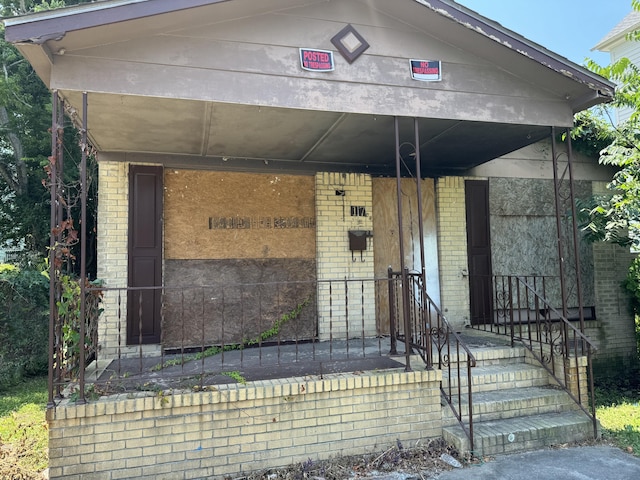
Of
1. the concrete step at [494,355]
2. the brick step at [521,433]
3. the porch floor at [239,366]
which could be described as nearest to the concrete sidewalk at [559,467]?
the brick step at [521,433]

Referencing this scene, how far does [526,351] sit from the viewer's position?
17.4 feet

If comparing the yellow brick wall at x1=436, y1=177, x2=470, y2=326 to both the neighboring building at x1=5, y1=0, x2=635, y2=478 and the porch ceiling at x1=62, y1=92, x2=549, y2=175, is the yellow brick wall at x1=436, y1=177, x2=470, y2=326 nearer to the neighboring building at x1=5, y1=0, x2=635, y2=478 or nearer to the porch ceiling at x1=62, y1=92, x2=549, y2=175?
the neighboring building at x1=5, y1=0, x2=635, y2=478

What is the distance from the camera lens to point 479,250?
6.93m

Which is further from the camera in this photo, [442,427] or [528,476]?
[442,427]

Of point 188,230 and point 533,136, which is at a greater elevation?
point 533,136

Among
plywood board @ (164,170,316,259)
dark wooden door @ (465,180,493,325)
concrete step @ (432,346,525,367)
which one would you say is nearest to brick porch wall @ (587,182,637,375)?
dark wooden door @ (465,180,493,325)

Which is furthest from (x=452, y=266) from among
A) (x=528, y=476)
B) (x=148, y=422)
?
(x=148, y=422)

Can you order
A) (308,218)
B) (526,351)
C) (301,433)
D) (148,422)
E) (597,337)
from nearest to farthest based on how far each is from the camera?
(148,422) < (301,433) < (526,351) < (308,218) < (597,337)

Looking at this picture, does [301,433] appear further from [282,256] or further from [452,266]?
[452,266]

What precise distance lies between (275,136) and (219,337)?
2.70 meters

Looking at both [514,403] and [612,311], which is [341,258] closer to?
[514,403]

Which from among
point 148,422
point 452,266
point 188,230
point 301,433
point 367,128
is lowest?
point 301,433

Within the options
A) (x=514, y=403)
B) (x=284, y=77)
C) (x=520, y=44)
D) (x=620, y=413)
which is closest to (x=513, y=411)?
(x=514, y=403)

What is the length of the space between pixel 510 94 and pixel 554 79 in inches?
19.2
